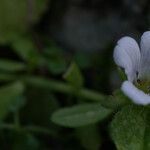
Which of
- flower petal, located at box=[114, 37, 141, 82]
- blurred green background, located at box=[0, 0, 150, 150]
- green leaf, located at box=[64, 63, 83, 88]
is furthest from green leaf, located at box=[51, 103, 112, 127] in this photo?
flower petal, located at box=[114, 37, 141, 82]

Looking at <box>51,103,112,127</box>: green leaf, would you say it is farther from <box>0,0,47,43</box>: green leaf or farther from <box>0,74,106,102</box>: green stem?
<box>0,0,47,43</box>: green leaf

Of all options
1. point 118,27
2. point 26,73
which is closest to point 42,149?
point 26,73

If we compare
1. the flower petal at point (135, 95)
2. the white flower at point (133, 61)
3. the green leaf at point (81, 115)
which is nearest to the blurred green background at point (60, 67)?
the green leaf at point (81, 115)

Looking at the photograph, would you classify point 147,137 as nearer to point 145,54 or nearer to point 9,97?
point 145,54

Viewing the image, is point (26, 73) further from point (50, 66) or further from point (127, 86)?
point (127, 86)

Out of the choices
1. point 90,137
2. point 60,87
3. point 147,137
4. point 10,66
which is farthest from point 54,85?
point 147,137

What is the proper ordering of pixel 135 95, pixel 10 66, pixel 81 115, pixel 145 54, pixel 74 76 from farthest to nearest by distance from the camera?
1. pixel 10 66
2. pixel 74 76
3. pixel 81 115
4. pixel 145 54
5. pixel 135 95
